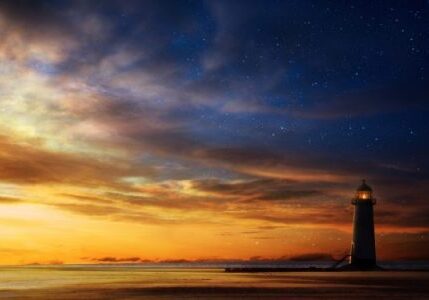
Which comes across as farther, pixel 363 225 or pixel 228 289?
pixel 363 225

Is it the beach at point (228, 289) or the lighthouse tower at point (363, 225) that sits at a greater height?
the lighthouse tower at point (363, 225)

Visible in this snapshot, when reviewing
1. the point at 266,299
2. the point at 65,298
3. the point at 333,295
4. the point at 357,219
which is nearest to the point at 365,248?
the point at 357,219

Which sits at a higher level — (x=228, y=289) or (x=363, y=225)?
(x=363, y=225)

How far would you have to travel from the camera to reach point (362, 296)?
44.1m

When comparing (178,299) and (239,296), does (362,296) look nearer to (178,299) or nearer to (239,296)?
(239,296)

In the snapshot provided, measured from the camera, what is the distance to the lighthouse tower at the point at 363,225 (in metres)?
70.6

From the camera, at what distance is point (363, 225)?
232 feet

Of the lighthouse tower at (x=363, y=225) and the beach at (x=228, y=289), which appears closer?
the beach at (x=228, y=289)

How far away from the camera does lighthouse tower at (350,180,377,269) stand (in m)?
70.6

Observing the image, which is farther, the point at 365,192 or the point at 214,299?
the point at 365,192

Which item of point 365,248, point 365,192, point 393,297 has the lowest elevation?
point 393,297

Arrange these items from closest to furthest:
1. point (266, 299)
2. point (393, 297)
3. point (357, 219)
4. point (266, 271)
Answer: point (266, 299)
point (393, 297)
point (357, 219)
point (266, 271)

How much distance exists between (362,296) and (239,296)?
370 inches

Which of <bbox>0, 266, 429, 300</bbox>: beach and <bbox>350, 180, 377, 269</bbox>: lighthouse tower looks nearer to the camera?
<bbox>0, 266, 429, 300</bbox>: beach
